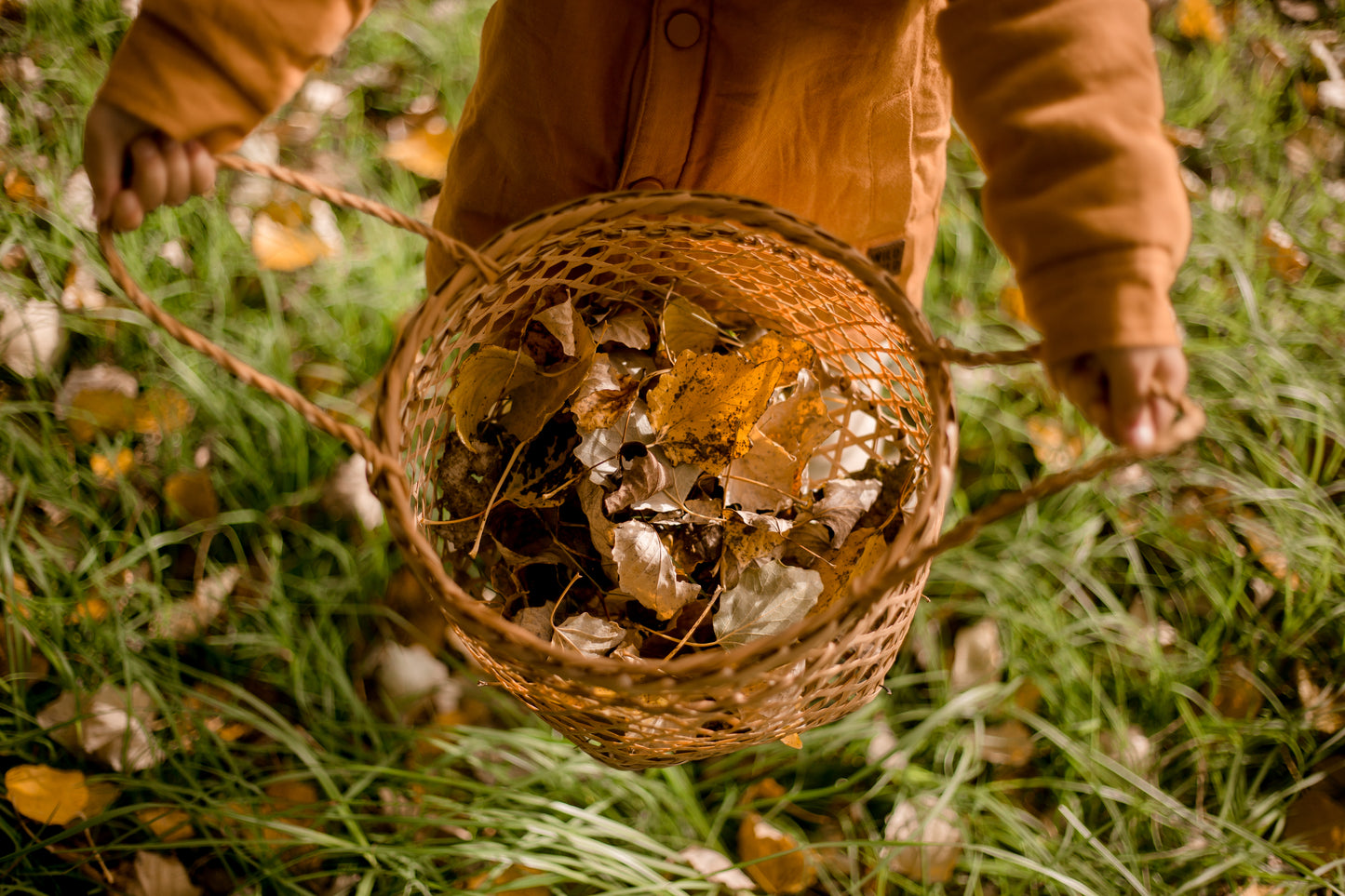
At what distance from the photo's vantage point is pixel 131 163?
18.4 inches

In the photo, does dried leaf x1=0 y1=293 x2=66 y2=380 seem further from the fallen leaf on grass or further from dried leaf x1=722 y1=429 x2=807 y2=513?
dried leaf x1=722 y1=429 x2=807 y2=513

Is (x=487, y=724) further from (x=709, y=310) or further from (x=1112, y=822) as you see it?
(x=1112, y=822)

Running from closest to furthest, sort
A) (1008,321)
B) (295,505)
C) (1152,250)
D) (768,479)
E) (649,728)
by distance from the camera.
A: (1152,250), (649,728), (768,479), (295,505), (1008,321)

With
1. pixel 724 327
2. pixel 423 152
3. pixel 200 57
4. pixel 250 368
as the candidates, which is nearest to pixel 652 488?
pixel 724 327

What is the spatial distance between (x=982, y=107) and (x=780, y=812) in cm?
71

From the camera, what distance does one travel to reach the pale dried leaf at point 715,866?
30.2 inches

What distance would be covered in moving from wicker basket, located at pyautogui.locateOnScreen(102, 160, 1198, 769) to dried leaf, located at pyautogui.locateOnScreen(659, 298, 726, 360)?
38mm

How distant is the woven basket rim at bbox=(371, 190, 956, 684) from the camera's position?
46 cm

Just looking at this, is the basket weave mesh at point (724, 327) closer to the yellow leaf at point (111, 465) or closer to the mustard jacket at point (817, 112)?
the mustard jacket at point (817, 112)

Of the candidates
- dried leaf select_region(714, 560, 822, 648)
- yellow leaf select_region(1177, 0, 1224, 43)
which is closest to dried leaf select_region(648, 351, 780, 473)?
dried leaf select_region(714, 560, 822, 648)

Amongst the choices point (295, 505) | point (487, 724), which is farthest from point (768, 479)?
point (295, 505)

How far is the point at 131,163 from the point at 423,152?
682mm

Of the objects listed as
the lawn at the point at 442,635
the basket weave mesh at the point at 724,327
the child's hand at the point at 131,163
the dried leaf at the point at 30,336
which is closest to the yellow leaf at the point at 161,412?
the lawn at the point at 442,635

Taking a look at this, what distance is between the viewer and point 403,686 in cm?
86
